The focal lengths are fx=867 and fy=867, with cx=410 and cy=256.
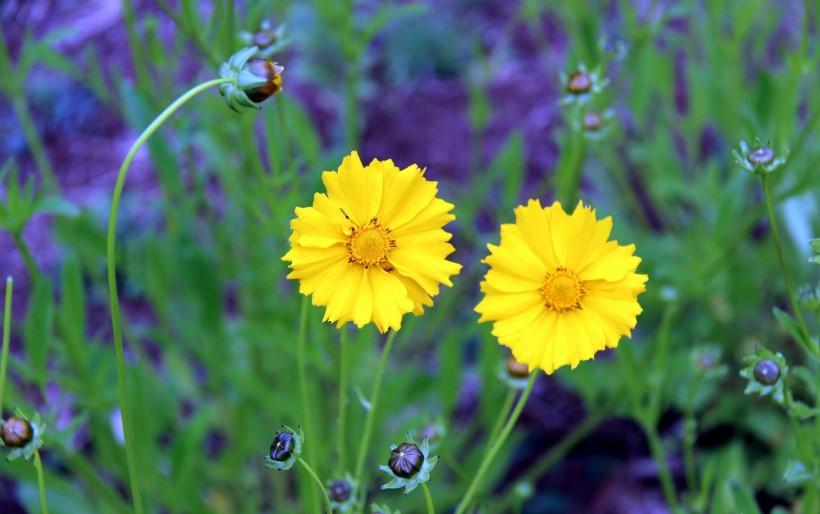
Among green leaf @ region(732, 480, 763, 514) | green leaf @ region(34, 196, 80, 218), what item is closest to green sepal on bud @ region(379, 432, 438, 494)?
green leaf @ region(732, 480, 763, 514)

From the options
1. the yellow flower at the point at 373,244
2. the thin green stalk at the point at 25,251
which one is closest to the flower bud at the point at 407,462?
the yellow flower at the point at 373,244

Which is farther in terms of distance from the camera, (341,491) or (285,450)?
(341,491)

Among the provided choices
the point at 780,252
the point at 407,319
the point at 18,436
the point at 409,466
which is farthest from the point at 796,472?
the point at 18,436

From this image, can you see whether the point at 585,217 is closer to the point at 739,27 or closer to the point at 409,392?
the point at 409,392

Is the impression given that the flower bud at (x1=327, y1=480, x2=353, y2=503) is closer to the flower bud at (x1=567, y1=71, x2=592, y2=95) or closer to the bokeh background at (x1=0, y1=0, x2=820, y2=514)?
the bokeh background at (x1=0, y1=0, x2=820, y2=514)

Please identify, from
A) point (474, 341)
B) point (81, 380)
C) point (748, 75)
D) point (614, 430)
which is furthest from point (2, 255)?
point (748, 75)

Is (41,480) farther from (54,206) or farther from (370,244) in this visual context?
(54,206)
